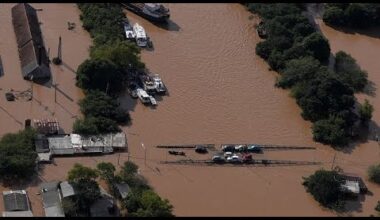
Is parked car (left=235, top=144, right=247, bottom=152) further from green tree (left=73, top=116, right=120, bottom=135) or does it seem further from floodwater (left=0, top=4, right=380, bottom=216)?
green tree (left=73, top=116, right=120, bottom=135)


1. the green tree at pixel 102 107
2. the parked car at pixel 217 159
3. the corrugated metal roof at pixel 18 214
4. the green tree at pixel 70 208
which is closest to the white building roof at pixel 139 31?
the green tree at pixel 102 107

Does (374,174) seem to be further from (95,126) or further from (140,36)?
(140,36)

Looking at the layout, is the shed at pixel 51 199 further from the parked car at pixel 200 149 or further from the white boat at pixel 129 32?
the white boat at pixel 129 32

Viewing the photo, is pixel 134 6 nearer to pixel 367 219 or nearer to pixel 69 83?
pixel 69 83

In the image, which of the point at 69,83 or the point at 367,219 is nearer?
the point at 367,219

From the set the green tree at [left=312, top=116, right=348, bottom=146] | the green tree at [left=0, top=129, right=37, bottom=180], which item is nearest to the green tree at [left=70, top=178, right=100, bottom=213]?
the green tree at [left=0, top=129, right=37, bottom=180]

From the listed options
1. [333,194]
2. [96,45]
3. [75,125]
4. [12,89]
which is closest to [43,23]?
[96,45]
